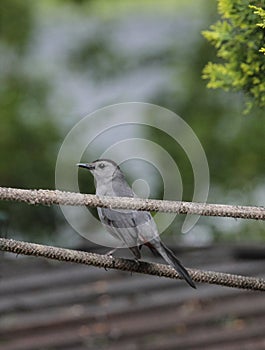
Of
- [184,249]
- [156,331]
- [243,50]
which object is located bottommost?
[156,331]

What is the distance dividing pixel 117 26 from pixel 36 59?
34.1 inches

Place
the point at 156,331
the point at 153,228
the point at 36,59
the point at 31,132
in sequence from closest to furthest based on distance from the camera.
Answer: the point at 153,228 → the point at 156,331 → the point at 31,132 → the point at 36,59

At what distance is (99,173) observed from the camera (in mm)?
3611

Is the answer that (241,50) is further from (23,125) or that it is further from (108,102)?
(108,102)

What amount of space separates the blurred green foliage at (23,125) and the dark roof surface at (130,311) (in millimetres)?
1607

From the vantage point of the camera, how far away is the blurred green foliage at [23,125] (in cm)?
746

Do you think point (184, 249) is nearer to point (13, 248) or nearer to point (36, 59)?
point (13, 248)

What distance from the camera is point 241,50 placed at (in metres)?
3.44

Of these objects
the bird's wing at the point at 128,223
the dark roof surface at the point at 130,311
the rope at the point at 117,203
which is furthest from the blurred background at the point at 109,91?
the rope at the point at 117,203

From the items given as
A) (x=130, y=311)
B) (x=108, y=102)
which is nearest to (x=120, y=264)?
(x=130, y=311)

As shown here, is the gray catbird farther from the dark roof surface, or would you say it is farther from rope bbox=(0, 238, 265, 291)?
the dark roof surface

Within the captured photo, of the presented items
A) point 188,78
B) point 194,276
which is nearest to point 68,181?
point 188,78

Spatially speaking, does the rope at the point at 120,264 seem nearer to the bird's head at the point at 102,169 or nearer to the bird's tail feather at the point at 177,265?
the bird's tail feather at the point at 177,265

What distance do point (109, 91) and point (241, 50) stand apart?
4.99 m
